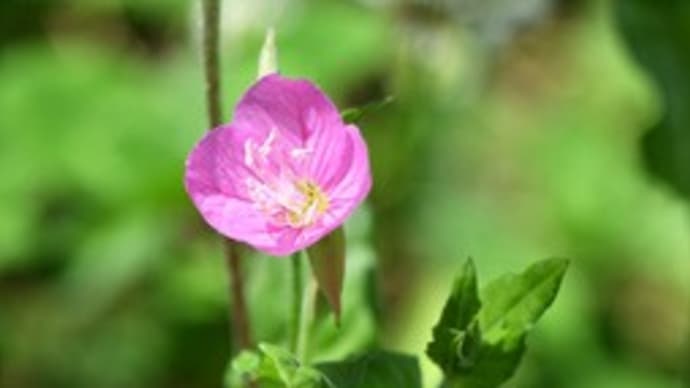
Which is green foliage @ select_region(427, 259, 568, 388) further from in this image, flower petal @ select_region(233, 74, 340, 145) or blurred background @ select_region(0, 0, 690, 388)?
blurred background @ select_region(0, 0, 690, 388)

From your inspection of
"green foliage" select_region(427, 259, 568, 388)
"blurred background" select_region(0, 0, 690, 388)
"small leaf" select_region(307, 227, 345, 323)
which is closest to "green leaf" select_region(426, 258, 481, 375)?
"green foliage" select_region(427, 259, 568, 388)

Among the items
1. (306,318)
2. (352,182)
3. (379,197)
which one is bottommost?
(379,197)

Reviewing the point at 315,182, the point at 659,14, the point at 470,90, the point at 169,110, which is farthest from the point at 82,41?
the point at 315,182

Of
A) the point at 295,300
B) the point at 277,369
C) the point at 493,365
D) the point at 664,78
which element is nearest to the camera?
the point at 277,369

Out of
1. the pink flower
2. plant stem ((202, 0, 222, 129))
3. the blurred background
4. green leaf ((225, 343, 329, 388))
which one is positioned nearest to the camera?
green leaf ((225, 343, 329, 388))

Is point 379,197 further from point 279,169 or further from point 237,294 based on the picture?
point 279,169

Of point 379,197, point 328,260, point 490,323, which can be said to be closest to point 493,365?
point 490,323
